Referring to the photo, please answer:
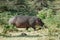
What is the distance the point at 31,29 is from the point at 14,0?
896 cm

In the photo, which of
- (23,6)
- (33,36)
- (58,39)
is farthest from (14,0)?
(58,39)

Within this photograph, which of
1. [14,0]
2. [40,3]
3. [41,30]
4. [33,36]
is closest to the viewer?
[33,36]

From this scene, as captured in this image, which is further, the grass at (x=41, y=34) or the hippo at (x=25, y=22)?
the hippo at (x=25, y=22)

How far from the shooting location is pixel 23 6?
67.2 feet

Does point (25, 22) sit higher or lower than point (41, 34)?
higher

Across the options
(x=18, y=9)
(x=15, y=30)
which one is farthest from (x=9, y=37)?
(x=18, y=9)

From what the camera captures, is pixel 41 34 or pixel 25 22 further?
pixel 25 22

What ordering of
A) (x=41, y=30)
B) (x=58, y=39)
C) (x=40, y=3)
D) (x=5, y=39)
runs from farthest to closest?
(x=40, y=3) → (x=41, y=30) → (x=5, y=39) → (x=58, y=39)

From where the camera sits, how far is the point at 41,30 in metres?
11.8

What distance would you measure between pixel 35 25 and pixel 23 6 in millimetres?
8213

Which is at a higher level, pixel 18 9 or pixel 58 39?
pixel 58 39

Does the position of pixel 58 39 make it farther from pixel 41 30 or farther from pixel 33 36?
pixel 41 30

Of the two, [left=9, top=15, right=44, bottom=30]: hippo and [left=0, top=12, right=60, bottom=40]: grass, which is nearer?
[left=0, top=12, right=60, bottom=40]: grass

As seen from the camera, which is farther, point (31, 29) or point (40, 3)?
point (40, 3)
